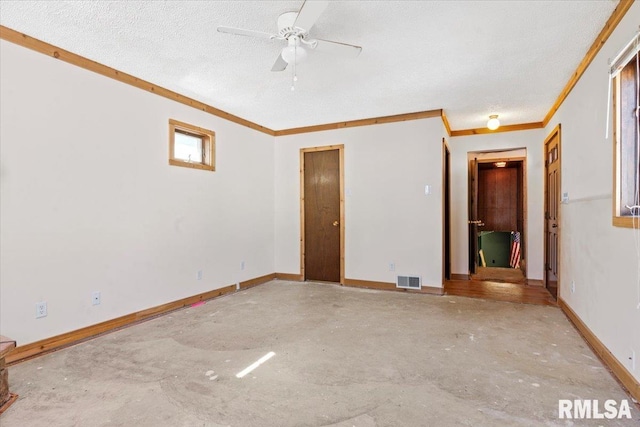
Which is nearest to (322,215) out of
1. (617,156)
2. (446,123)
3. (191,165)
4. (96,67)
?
(191,165)

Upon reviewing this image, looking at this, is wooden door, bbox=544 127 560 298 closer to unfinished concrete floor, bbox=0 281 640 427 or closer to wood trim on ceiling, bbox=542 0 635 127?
wood trim on ceiling, bbox=542 0 635 127

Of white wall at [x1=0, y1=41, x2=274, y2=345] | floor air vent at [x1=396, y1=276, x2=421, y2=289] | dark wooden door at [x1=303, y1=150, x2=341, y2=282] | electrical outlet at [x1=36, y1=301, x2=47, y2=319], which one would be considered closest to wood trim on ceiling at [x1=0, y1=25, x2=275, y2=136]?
white wall at [x1=0, y1=41, x2=274, y2=345]

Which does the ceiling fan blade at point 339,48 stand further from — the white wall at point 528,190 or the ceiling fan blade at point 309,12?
the white wall at point 528,190

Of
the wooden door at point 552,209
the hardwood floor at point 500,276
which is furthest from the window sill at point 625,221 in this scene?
the hardwood floor at point 500,276

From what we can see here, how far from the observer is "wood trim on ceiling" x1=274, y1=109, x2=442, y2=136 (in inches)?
182

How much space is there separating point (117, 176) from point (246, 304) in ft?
6.60

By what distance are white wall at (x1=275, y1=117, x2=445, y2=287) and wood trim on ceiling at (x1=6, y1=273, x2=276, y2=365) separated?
7.43ft

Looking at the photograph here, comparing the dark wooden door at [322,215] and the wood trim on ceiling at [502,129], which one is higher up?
the wood trim on ceiling at [502,129]

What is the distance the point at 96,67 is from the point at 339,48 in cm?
230

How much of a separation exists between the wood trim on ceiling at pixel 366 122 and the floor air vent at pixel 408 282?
2.25m

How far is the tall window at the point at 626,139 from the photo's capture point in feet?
7.00

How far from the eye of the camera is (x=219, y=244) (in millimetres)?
4523

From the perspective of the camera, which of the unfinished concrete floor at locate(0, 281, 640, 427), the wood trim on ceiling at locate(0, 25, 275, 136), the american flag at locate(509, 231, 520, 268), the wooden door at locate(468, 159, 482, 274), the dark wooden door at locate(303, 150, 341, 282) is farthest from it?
the american flag at locate(509, 231, 520, 268)

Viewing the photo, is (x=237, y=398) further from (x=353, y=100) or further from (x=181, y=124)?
(x=353, y=100)
